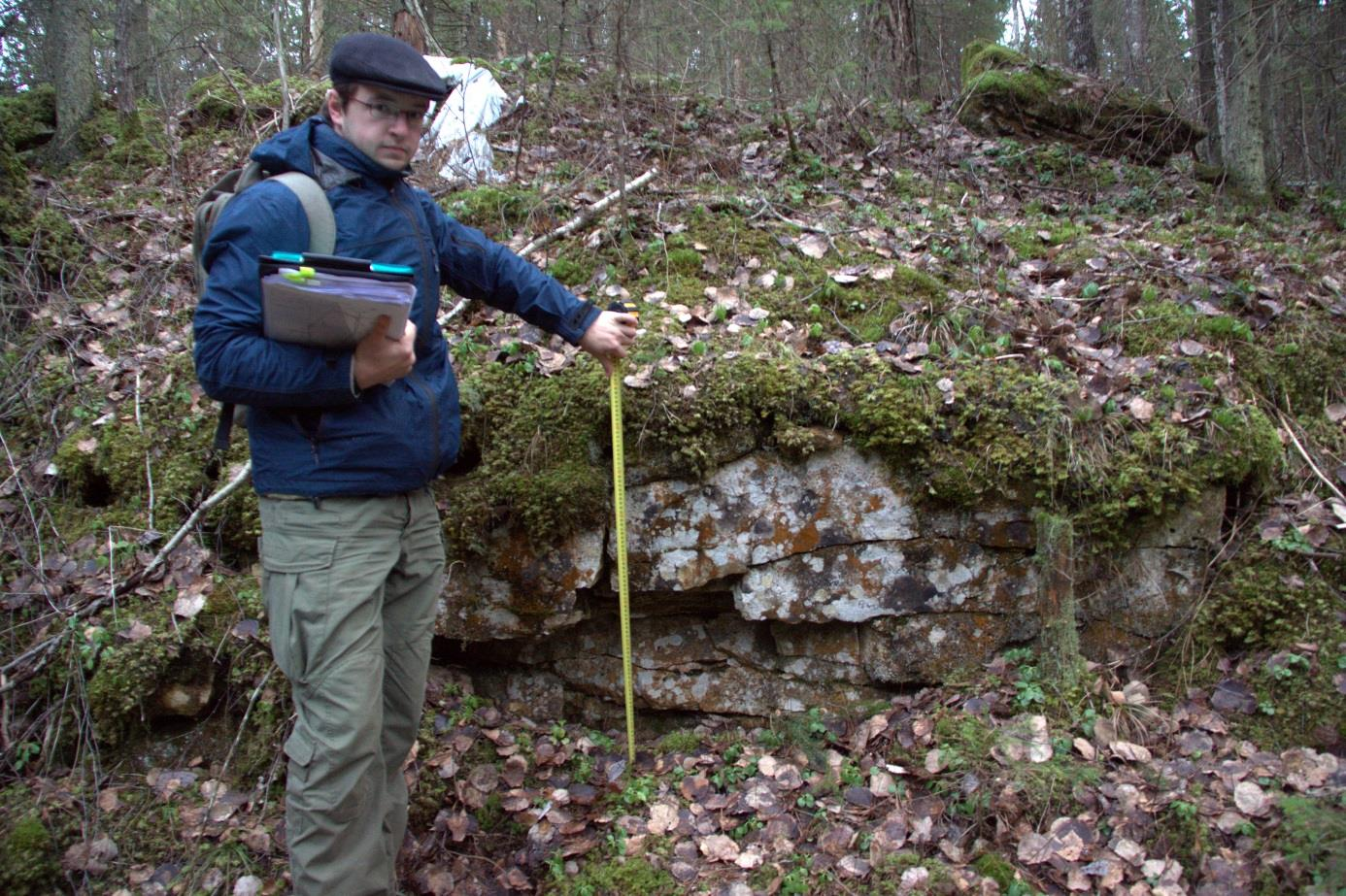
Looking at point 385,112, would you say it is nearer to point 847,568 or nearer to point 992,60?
point 847,568

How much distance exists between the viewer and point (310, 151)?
243 centimetres

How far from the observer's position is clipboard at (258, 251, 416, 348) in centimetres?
211

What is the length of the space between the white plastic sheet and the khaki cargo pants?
4104 mm

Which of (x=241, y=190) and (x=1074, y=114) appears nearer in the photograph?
(x=241, y=190)

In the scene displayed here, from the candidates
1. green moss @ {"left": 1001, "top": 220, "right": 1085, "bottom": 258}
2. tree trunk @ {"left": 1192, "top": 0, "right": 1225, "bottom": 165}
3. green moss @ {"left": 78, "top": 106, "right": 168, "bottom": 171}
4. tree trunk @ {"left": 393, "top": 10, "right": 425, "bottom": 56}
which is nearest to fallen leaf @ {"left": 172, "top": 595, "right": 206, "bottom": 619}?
green moss @ {"left": 78, "top": 106, "right": 168, "bottom": 171}

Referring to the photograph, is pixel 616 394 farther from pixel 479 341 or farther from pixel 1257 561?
pixel 1257 561

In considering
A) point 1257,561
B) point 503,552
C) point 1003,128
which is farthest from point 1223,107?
point 503,552

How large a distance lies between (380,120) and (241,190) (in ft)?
1.48

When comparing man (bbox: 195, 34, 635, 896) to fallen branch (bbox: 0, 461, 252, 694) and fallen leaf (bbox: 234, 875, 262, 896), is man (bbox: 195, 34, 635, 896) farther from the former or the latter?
fallen branch (bbox: 0, 461, 252, 694)

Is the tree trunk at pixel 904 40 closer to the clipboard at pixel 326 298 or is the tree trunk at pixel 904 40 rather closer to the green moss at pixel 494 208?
the green moss at pixel 494 208

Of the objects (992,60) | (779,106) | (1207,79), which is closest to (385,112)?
(779,106)

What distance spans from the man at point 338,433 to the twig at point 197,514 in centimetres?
153

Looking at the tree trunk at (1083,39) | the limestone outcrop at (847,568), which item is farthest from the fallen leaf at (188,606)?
the tree trunk at (1083,39)

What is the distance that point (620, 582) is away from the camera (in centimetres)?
355
